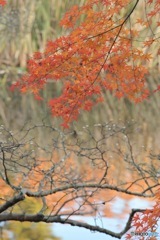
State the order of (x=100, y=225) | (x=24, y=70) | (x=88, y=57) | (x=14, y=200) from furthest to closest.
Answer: (x=24, y=70) < (x=100, y=225) < (x=88, y=57) < (x=14, y=200)

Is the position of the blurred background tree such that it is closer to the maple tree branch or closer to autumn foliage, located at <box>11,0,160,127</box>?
autumn foliage, located at <box>11,0,160,127</box>

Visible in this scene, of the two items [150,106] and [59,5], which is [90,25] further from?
[59,5]

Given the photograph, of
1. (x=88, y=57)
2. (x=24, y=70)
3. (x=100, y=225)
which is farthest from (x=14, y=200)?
(x=24, y=70)

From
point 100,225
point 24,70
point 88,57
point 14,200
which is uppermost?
point 24,70

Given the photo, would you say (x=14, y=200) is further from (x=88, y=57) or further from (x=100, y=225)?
(x=100, y=225)

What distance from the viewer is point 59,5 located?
19.1 metres

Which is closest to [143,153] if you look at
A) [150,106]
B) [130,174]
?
Result: [130,174]

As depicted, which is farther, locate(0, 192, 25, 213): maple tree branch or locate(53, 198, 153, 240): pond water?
locate(53, 198, 153, 240): pond water

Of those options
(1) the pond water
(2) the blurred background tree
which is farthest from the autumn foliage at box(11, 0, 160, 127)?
(2) the blurred background tree

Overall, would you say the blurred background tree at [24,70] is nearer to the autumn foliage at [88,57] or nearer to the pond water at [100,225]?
the pond water at [100,225]

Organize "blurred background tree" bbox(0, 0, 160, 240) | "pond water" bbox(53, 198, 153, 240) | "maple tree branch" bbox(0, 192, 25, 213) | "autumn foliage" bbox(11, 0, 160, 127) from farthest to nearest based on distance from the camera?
"blurred background tree" bbox(0, 0, 160, 240) < "pond water" bbox(53, 198, 153, 240) < "autumn foliage" bbox(11, 0, 160, 127) < "maple tree branch" bbox(0, 192, 25, 213)

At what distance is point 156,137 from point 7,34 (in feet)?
33.1

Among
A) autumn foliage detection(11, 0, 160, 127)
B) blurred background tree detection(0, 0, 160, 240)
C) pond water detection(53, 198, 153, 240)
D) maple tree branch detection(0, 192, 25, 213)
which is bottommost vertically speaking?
maple tree branch detection(0, 192, 25, 213)

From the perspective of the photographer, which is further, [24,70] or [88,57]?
[24,70]
